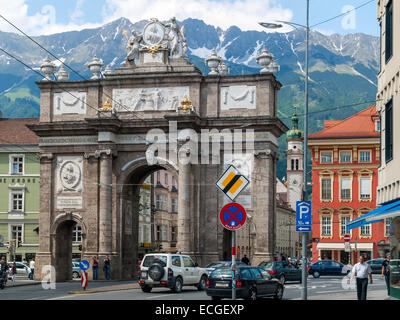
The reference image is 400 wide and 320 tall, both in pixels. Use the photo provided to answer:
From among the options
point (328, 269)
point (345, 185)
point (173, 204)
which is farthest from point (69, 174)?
point (173, 204)

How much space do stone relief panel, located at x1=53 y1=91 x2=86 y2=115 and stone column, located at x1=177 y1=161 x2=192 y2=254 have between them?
8496mm

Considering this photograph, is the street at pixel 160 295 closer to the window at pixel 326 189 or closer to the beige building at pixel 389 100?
the beige building at pixel 389 100

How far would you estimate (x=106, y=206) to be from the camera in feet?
167

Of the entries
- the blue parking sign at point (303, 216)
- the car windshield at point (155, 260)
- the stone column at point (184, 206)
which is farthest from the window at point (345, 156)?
the blue parking sign at point (303, 216)

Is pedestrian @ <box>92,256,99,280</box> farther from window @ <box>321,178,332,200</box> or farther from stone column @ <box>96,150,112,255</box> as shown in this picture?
window @ <box>321,178,332,200</box>

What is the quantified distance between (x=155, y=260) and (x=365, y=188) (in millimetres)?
53047

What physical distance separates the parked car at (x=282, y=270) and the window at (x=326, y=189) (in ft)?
133

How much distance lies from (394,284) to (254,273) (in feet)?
23.1

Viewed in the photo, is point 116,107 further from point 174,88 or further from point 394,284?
point 394,284

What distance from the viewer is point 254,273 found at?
2920 centimetres

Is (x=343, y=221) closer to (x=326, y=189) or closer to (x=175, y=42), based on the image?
(x=326, y=189)

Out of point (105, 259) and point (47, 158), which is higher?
point (47, 158)

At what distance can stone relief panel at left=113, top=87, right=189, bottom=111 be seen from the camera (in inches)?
2019
